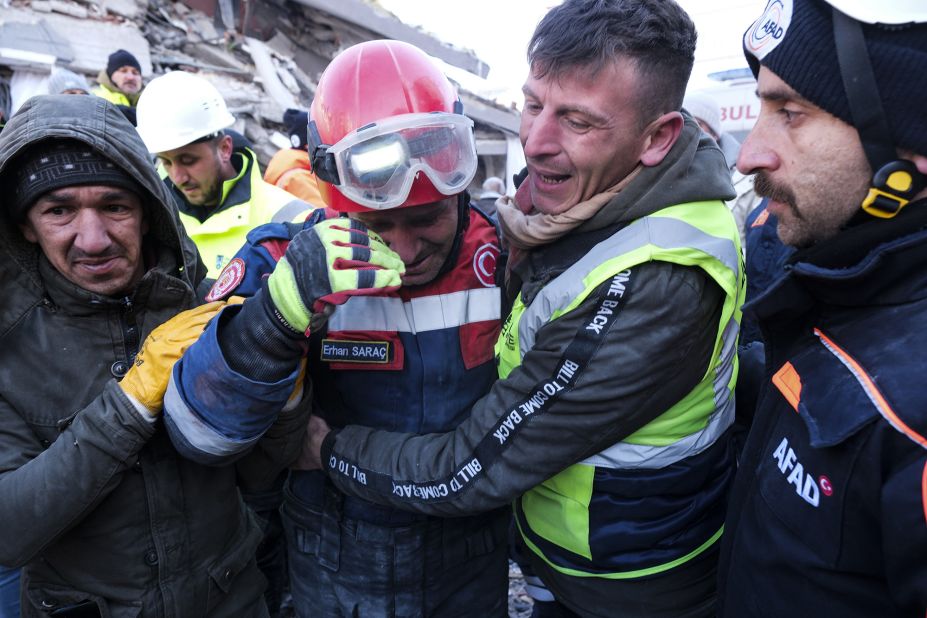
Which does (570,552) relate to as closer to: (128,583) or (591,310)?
(591,310)

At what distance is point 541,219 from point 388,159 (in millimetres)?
454

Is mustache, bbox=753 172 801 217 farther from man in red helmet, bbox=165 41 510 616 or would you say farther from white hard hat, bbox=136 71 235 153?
white hard hat, bbox=136 71 235 153

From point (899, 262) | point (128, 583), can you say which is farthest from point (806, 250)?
point (128, 583)

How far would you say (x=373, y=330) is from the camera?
6.28ft

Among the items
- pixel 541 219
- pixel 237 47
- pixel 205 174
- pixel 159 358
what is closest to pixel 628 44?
pixel 541 219

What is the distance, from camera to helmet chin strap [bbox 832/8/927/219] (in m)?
1.21

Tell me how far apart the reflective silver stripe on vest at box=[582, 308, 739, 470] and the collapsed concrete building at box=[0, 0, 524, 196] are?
9388mm

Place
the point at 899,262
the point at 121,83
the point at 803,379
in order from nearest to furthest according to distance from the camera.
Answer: the point at 899,262 → the point at 803,379 → the point at 121,83

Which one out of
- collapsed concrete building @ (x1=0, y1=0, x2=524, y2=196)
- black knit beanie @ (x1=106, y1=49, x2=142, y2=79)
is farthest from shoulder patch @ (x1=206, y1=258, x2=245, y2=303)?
collapsed concrete building @ (x1=0, y1=0, x2=524, y2=196)

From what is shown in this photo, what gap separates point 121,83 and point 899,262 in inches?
318

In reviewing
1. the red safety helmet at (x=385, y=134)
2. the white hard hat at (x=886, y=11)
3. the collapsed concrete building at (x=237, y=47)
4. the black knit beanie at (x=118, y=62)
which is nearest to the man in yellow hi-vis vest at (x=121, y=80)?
the black knit beanie at (x=118, y=62)

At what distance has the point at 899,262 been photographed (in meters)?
1.18

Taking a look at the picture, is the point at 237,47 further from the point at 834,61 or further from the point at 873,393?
the point at 873,393

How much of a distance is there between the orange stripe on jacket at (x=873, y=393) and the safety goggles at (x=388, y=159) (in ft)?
3.54
